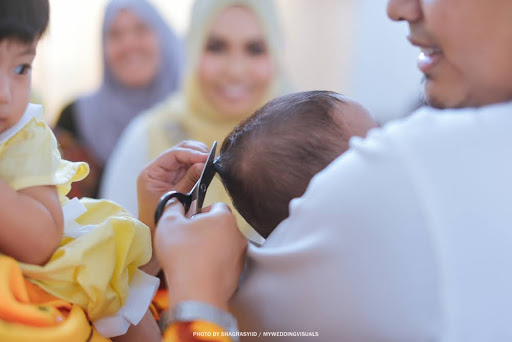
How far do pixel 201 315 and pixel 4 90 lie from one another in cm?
32

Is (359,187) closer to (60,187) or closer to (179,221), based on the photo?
(179,221)

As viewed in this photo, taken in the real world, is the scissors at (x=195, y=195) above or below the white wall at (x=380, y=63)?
above

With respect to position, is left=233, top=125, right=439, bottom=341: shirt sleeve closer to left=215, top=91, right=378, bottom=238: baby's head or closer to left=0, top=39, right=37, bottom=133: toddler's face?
left=215, top=91, right=378, bottom=238: baby's head

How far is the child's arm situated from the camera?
75cm

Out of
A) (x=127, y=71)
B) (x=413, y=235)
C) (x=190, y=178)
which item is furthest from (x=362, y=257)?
(x=127, y=71)

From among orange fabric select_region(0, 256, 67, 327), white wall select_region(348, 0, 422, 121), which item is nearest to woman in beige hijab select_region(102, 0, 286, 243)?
orange fabric select_region(0, 256, 67, 327)

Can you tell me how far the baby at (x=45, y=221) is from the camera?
770 mm

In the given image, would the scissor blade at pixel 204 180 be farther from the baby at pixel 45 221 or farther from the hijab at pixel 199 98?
the hijab at pixel 199 98

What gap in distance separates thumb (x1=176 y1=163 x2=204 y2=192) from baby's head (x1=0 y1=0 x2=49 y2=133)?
0.29 metres

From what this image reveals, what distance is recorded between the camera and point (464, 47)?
80cm

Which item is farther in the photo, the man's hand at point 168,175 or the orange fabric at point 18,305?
the man's hand at point 168,175

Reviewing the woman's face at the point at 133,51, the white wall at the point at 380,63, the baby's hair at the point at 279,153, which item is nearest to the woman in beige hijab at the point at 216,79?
the woman's face at the point at 133,51

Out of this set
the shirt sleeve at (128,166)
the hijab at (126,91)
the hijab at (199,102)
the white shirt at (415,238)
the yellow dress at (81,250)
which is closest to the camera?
the white shirt at (415,238)

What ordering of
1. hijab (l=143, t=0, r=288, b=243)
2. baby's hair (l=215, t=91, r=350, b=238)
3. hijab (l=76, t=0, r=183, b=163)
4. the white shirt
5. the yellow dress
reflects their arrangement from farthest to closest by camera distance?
hijab (l=76, t=0, r=183, b=163)
hijab (l=143, t=0, r=288, b=243)
baby's hair (l=215, t=91, r=350, b=238)
the yellow dress
the white shirt
